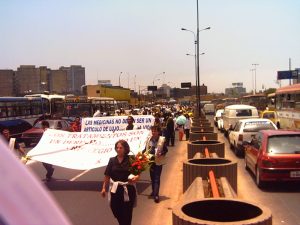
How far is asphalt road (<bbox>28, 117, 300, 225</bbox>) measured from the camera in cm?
850

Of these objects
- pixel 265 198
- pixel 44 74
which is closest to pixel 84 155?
pixel 265 198

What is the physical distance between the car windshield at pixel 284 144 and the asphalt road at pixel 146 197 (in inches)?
37.3

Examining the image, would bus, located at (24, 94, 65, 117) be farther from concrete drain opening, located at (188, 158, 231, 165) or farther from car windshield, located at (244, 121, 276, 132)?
concrete drain opening, located at (188, 158, 231, 165)

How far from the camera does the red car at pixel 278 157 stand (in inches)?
427

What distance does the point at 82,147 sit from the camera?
41.0 feet

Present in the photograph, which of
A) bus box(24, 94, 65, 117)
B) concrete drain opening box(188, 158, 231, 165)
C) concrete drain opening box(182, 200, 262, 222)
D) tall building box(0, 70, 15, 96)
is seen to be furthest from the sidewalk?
tall building box(0, 70, 15, 96)

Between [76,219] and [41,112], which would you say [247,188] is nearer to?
[76,219]

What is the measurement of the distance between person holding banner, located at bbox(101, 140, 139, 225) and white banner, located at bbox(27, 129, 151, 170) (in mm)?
4799

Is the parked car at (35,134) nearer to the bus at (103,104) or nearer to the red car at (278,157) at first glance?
the red car at (278,157)

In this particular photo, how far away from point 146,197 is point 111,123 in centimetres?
461

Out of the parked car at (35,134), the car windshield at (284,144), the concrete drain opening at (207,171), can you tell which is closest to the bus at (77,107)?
the parked car at (35,134)

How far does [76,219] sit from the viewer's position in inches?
334

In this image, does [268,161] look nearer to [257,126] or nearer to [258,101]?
[257,126]

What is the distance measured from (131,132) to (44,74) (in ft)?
472
